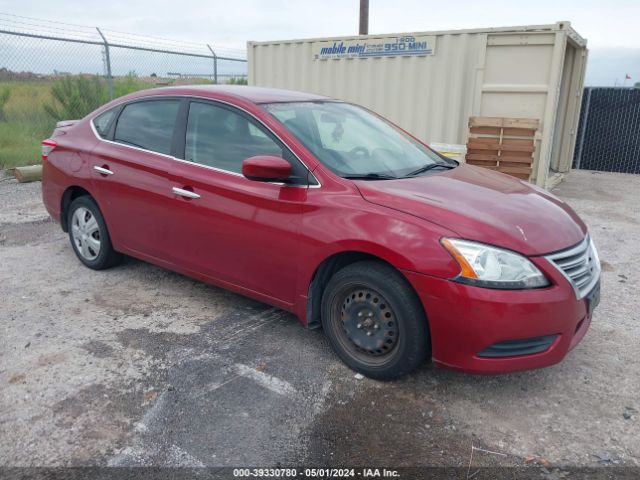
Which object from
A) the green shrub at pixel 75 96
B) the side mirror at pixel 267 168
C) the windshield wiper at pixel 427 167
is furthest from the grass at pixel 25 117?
the windshield wiper at pixel 427 167

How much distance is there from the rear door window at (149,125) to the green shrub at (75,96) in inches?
312

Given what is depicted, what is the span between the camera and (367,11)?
45.4 feet

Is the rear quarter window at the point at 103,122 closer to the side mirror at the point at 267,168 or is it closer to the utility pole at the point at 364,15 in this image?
the side mirror at the point at 267,168

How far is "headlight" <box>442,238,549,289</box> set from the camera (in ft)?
9.05

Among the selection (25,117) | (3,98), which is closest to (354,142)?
(25,117)

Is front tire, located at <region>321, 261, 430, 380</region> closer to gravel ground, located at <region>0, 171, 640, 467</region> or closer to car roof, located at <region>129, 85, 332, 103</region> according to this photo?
gravel ground, located at <region>0, 171, 640, 467</region>

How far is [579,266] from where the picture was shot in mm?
3031

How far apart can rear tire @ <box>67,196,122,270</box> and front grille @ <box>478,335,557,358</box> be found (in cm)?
335

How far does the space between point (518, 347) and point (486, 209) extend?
0.76 metres

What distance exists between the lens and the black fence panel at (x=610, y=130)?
11.9 meters

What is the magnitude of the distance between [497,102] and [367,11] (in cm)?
682

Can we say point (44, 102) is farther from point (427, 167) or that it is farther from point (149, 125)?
point (427, 167)

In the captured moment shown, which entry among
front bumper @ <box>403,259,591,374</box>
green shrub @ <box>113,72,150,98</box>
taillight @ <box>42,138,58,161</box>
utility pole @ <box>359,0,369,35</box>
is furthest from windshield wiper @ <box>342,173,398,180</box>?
utility pole @ <box>359,0,369,35</box>

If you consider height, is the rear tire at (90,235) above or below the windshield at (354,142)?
below
